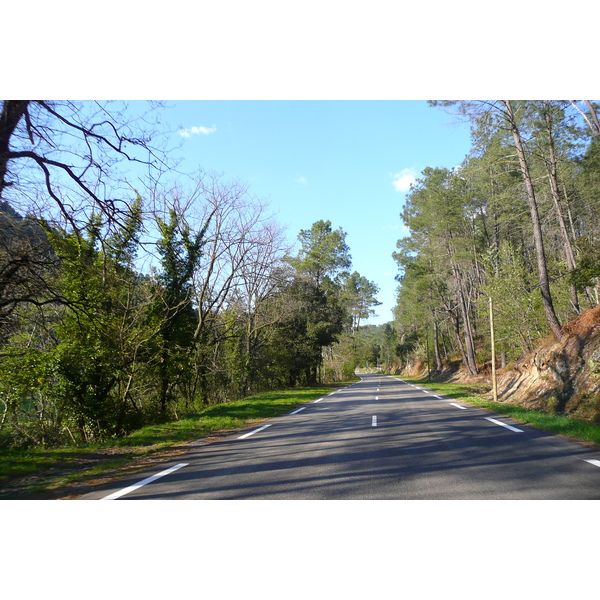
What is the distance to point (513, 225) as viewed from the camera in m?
28.3

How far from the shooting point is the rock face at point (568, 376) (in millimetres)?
10961

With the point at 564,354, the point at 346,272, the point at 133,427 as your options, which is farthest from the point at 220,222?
the point at 346,272

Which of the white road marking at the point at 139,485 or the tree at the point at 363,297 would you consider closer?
the white road marking at the point at 139,485

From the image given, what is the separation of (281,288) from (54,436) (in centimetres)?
1557

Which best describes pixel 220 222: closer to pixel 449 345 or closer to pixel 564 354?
pixel 564 354

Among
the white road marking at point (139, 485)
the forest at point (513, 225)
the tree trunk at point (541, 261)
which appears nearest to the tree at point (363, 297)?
the forest at point (513, 225)

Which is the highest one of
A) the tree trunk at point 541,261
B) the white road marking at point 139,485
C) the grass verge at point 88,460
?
the tree trunk at point 541,261

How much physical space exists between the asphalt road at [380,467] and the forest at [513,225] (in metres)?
9.80

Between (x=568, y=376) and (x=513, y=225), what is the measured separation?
739 inches

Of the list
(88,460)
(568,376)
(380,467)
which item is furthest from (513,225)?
(88,460)

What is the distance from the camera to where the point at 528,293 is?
21.2 m

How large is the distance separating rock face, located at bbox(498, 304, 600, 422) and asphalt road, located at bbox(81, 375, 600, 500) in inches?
140

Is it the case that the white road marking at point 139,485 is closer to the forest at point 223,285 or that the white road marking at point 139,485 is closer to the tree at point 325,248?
the forest at point 223,285
